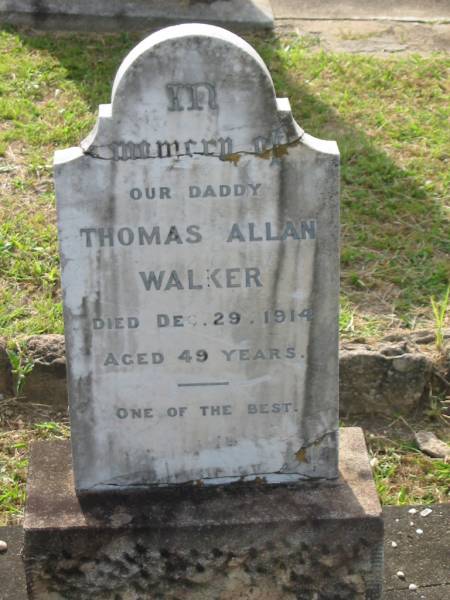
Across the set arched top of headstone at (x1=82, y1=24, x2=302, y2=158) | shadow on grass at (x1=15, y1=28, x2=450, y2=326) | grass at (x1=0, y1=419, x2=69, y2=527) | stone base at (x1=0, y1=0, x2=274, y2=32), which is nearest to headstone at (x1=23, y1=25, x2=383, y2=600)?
arched top of headstone at (x1=82, y1=24, x2=302, y2=158)

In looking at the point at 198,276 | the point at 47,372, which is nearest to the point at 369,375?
the point at 47,372

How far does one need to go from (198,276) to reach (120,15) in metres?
4.66

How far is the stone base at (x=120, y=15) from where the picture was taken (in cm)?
716

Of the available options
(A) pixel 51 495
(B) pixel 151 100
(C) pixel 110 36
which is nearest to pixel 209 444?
(A) pixel 51 495

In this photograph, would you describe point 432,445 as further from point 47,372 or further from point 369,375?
point 47,372

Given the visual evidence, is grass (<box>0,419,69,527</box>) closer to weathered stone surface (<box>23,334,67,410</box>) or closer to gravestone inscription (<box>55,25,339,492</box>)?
weathered stone surface (<box>23,334,67,410</box>)

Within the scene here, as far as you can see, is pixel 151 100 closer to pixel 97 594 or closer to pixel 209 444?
pixel 209 444

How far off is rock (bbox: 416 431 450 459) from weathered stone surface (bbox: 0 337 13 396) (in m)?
1.58

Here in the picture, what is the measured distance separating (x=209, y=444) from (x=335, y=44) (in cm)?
456

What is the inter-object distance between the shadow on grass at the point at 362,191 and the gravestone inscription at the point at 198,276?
1.61 m

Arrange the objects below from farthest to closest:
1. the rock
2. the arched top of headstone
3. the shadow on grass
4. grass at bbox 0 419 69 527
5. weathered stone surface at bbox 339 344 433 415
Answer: the shadow on grass < weathered stone surface at bbox 339 344 433 415 < the rock < grass at bbox 0 419 69 527 < the arched top of headstone

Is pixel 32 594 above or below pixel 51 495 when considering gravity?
below

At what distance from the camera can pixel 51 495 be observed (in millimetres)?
3104

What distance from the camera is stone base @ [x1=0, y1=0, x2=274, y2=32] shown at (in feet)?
23.5
